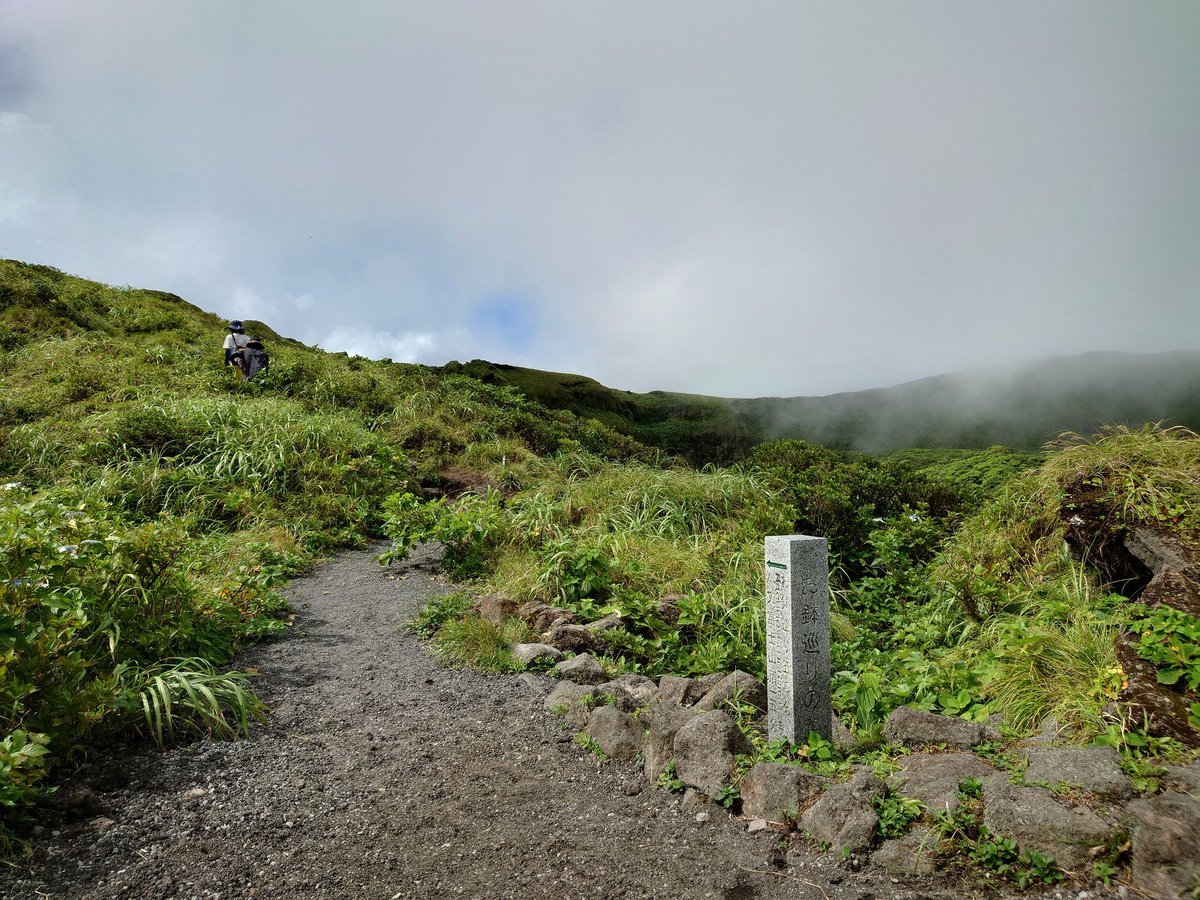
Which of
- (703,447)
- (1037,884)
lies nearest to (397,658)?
(1037,884)

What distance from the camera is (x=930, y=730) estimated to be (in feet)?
10.5

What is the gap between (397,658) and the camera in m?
4.88

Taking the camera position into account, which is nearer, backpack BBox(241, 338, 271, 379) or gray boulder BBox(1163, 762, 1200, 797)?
gray boulder BBox(1163, 762, 1200, 797)

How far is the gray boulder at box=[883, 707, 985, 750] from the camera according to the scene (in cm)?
315

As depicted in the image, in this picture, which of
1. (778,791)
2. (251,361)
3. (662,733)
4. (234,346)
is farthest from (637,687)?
(234,346)

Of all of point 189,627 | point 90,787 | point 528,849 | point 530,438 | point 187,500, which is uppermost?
point 530,438

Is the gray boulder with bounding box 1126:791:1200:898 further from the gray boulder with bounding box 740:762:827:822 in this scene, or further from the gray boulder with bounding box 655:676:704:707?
the gray boulder with bounding box 655:676:704:707

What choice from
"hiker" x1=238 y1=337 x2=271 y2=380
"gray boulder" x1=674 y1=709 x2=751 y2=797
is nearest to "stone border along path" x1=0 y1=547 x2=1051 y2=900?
"gray boulder" x1=674 y1=709 x2=751 y2=797

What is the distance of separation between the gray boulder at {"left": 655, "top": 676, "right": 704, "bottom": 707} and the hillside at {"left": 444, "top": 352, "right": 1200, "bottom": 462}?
1401cm

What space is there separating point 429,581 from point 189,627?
275 cm

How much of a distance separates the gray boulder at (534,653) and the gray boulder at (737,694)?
120cm

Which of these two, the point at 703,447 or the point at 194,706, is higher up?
the point at 703,447

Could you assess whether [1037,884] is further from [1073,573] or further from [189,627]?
[189,627]

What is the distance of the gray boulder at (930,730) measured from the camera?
3150mm
